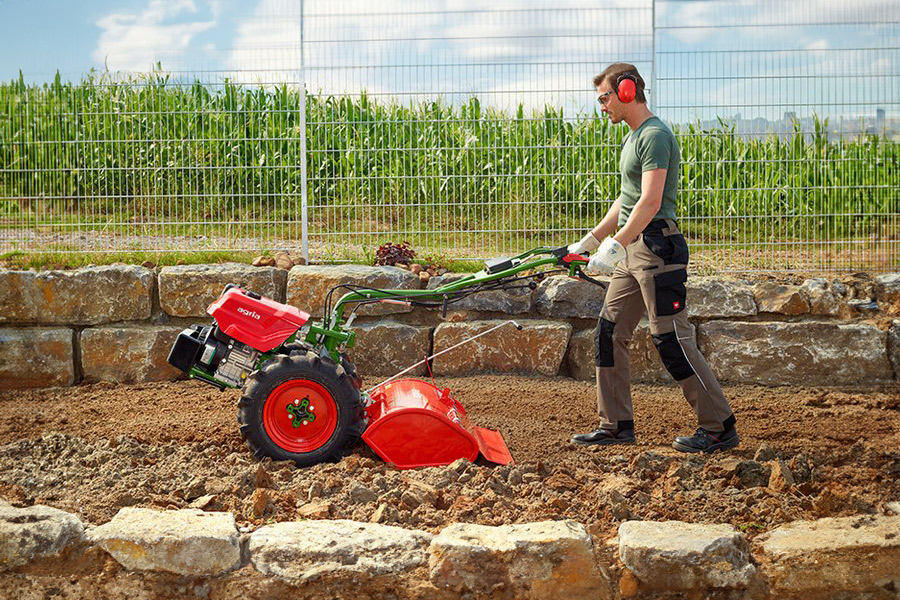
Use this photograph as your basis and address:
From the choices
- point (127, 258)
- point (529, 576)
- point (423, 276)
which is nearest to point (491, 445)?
point (529, 576)

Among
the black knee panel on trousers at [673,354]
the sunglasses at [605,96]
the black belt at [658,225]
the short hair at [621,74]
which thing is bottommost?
the black knee panel on trousers at [673,354]

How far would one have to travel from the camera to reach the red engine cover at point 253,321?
171 inches

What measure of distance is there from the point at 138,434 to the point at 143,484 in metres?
1.08

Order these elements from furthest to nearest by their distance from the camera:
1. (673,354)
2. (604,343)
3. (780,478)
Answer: (604,343)
(673,354)
(780,478)

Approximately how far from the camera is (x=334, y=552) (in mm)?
3162

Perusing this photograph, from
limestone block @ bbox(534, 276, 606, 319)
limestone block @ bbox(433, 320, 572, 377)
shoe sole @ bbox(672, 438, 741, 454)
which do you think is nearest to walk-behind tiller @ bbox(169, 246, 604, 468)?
shoe sole @ bbox(672, 438, 741, 454)

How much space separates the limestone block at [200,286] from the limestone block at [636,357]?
7.02 ft

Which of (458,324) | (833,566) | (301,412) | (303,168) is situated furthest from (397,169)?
(833,566)

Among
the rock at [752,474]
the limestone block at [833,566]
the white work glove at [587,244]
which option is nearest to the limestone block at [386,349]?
the white work glove at [587,244]

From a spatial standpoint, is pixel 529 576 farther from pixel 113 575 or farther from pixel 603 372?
pixel 603 372

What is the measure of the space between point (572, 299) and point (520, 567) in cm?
365

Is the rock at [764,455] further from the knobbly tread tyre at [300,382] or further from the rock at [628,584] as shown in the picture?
the knobbly tread tyre at [300,382]

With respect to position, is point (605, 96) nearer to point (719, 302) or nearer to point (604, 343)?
point (604, 343)

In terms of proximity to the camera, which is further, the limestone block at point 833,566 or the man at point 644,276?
the man at point 644,276
